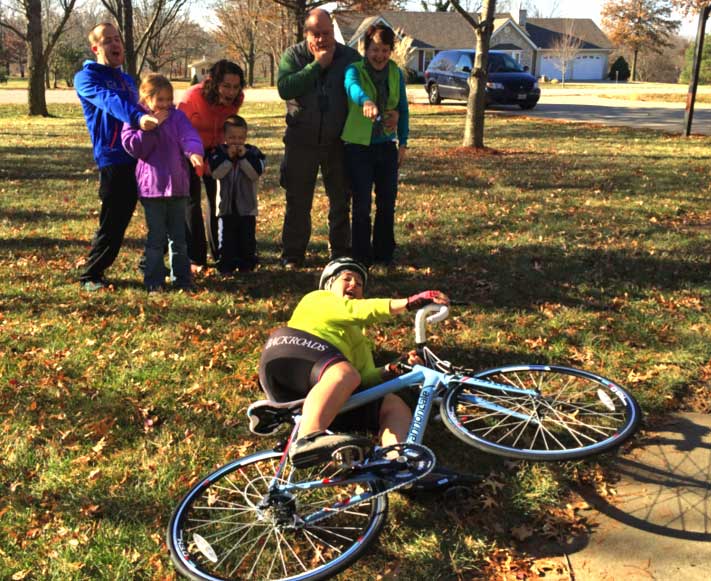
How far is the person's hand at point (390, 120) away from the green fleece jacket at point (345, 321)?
253 centimetres

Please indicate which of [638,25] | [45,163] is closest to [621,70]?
[638,25]

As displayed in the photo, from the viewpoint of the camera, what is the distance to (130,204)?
5543 mm

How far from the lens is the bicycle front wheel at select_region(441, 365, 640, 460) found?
3.13 meters

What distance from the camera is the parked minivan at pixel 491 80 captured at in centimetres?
2230

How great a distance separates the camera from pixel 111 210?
18.0 feet

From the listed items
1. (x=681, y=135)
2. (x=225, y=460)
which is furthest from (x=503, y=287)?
(x=681, y=135)

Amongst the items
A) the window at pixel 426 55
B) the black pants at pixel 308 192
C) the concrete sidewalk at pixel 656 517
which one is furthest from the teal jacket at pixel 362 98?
the window at pixel 426 55

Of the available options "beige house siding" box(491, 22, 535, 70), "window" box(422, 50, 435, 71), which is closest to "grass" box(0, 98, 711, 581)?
"window" box(422, 50, 435, 71)

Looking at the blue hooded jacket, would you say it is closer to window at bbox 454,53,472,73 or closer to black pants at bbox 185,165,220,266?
black pants at bbox 185,165,220,266

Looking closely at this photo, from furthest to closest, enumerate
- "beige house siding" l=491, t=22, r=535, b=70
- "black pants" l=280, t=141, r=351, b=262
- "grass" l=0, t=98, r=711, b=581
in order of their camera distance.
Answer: "beige house siding" l=491, t=22, r=535, b=70
"black pants" l=280, t=141, r=351, b=262
"grass" l=0, t=98, r=711, b=581

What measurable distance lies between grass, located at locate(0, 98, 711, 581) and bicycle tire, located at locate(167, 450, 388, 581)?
147mm

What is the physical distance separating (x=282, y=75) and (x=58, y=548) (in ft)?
13.1

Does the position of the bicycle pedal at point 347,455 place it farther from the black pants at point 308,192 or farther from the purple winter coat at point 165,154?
the black pants at point 308,192

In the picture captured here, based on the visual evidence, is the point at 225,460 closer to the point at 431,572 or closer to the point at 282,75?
the point at 431,572
